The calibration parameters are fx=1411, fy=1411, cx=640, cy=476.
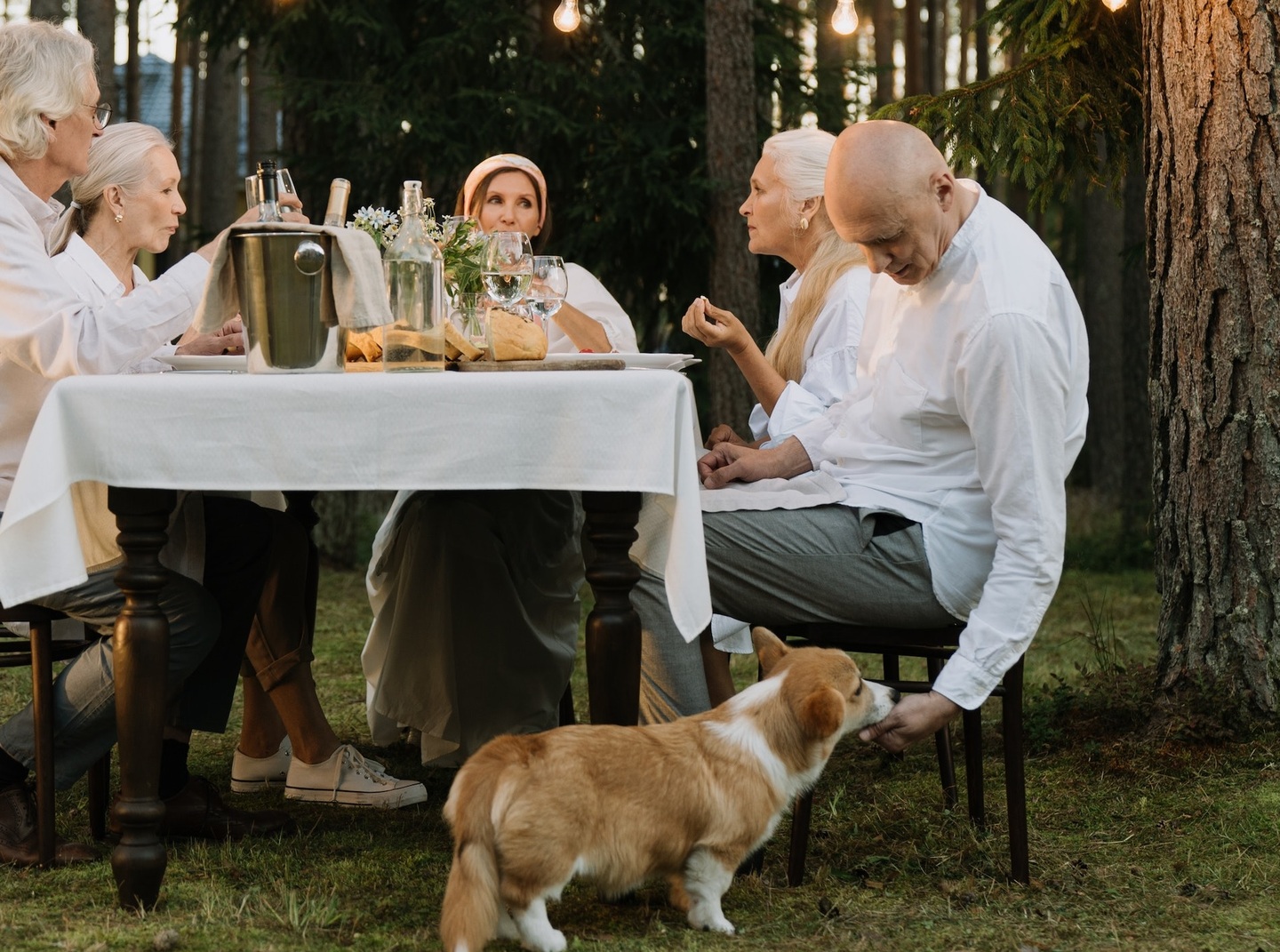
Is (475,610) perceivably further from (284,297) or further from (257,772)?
(284,297)

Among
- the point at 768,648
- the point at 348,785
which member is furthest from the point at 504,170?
the point at 768,648

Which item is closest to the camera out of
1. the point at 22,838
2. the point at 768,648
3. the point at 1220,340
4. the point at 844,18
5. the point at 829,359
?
the point at 768,648

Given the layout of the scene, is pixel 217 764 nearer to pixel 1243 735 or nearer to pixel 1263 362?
pixel 1243 735

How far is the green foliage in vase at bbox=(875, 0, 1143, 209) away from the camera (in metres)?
4.61

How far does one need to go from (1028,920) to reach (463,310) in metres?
1.73

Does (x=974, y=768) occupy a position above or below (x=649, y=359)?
below

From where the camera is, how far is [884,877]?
115 inches

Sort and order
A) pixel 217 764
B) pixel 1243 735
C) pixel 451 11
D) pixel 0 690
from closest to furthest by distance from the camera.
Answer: pixel 1243 735, pixel 217 764, pixel 0 690, pixel 451 11

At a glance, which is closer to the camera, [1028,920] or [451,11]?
[1028,920]

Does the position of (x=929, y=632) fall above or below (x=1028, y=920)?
above

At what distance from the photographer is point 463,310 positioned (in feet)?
10.4

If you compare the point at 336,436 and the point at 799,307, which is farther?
the point at 799,307

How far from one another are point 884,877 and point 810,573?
65 centimetres

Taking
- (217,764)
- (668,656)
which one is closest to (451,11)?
(217,764)
